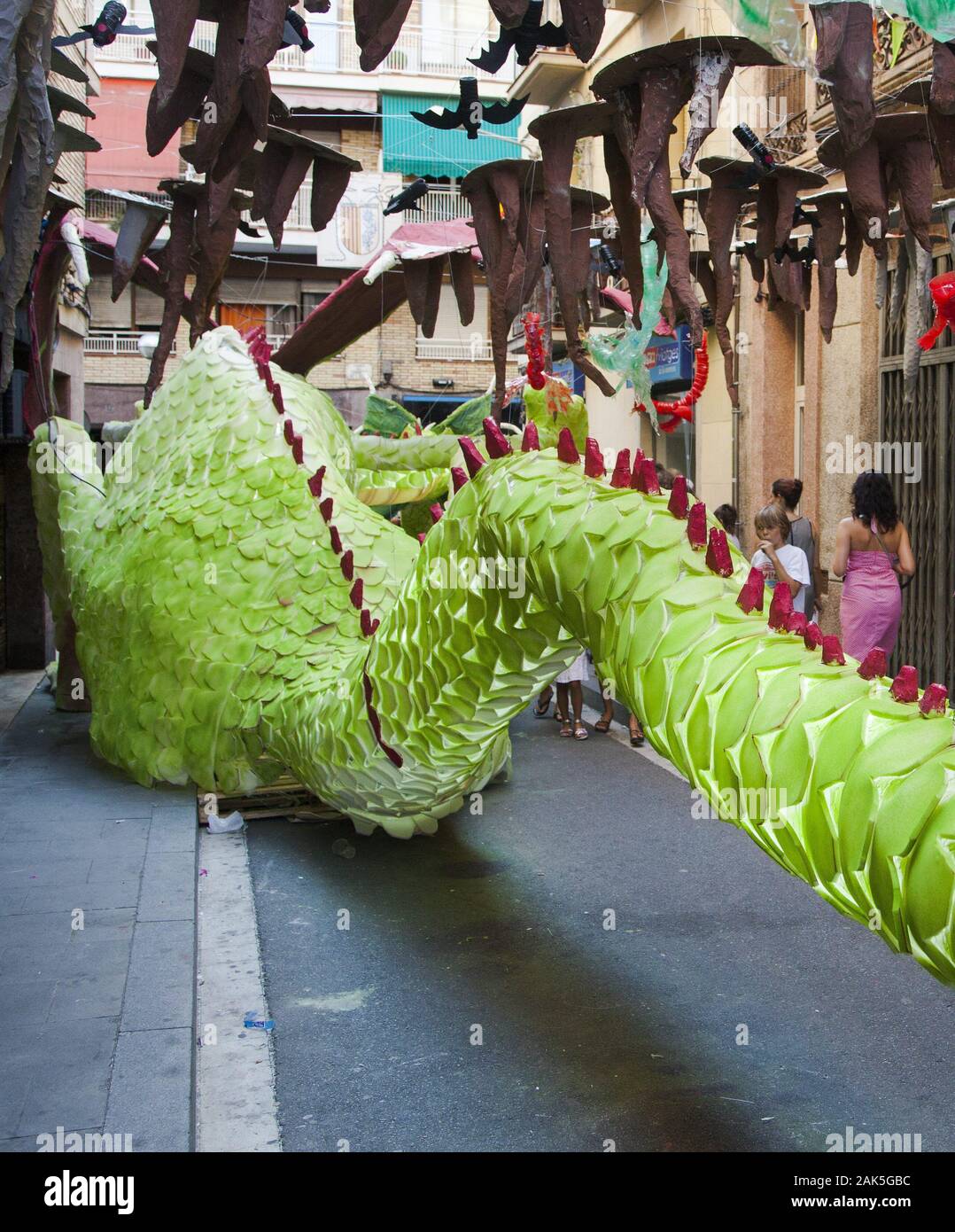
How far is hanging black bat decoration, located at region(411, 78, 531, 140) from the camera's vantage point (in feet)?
13.9

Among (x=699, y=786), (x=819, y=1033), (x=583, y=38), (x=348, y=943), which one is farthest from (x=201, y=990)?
(x=583, y=38)

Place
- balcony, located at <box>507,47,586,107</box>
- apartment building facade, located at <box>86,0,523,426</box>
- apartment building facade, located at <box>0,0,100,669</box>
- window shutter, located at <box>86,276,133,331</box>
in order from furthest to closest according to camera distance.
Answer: window shutter, located at <box>86,276,133,331</box> → apartment building facade, located at <box>86,0,523,426</box> → balcony, located at <box>507,47,586,107</box> → apartment building facade, located at <box>0,0,100,669</box>

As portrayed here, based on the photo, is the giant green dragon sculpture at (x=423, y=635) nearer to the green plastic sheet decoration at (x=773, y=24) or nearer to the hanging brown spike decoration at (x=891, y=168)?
the green plastic sheet decoration at (x=773, y=24)

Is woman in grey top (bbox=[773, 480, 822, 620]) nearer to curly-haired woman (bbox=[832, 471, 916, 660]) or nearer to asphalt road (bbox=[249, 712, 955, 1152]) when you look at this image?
curly-haired woman (bbox=[832, 471, 916, 660])

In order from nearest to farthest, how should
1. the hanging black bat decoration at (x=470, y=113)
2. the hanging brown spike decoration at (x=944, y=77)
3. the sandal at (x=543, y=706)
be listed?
the hanging brown spike decoration at (x=944, y=77), the hanging black bat decoration at (x=470, y=113), the sandal at (x=543, y=706)

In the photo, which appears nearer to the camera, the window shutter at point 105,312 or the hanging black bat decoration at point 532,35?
the hanging black bat decoration at point 532,35

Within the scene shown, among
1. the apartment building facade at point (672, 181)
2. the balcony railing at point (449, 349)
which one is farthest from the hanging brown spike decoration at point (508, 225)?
the balcony railing at point (449, 349)

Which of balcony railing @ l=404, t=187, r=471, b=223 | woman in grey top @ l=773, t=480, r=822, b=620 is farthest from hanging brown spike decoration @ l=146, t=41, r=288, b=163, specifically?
balcony railing @ l=404, t=187, r=471, b=223

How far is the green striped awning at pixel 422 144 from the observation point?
22.6 meters

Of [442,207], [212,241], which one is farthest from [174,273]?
[442,207]

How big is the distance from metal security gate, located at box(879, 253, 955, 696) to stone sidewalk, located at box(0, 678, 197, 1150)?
17.5 feet

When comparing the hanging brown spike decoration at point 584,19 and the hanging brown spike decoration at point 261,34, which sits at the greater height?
the hanging brown spike decoration at point 584,19

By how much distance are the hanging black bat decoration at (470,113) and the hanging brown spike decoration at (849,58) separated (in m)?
1.81

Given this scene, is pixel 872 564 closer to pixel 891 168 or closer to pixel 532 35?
pixel 891 168
